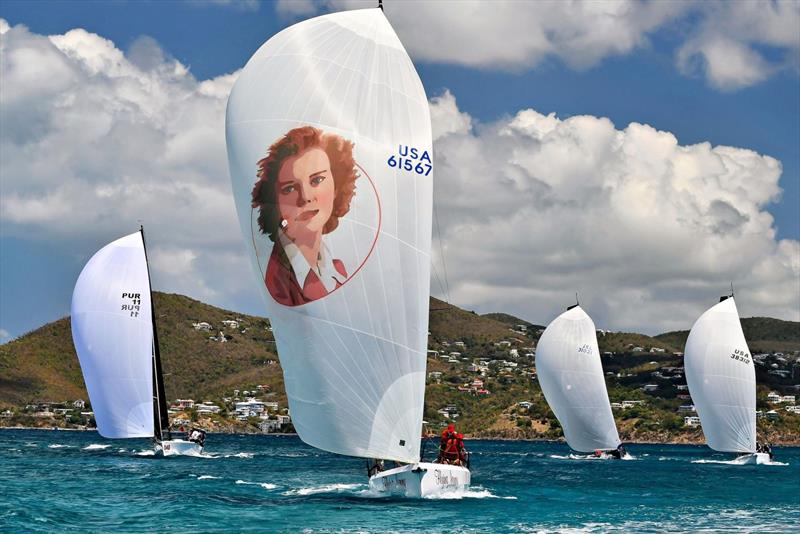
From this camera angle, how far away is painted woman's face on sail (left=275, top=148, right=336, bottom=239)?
1480 inches

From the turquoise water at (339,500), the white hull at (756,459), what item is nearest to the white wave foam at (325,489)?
the turquoise water at (339,500)

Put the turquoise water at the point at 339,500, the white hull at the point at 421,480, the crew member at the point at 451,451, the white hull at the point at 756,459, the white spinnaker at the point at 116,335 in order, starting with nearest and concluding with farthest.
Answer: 1. the turquoise water at the point at 339,500
2. the white hull at the point at 421,480
3. the crew member at the point at 451,451
4. the white spinnaker at the point at 116,335
5. the white hull at the point at 756,459

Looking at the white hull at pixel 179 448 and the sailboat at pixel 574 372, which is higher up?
the sailboat at pixel 574 372

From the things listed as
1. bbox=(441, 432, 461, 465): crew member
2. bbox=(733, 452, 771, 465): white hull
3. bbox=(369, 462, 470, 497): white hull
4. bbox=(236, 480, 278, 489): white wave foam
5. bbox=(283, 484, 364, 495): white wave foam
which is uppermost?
bbox=(441, 432, 461, 465): crew member

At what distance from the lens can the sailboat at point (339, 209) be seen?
3753 cm

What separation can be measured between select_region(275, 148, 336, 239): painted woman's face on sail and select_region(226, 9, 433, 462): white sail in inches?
1.3

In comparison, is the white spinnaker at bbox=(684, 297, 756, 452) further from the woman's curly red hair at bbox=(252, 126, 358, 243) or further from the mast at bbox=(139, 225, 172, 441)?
the woman's curly red hair at bbox=(252, 126, 358, 243)

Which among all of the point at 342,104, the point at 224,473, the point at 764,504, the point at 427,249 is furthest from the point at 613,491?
the point at 342,104

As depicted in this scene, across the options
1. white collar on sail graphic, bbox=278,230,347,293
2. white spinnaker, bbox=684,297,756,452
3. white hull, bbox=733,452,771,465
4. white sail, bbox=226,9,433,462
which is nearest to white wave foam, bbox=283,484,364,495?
white sail, bbox=226,9,433,462

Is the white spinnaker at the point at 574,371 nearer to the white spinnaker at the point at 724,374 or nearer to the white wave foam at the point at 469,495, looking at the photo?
the white spinnaker at the point at 724,374

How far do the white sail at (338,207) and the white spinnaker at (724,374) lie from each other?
2323 inches

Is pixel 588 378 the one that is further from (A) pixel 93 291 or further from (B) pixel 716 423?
(A) pixel 93 291

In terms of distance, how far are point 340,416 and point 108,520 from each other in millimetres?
8817

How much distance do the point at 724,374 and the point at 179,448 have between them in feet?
141
